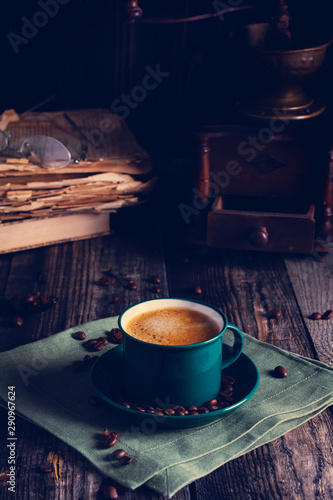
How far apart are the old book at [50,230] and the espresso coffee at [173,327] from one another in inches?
28.7

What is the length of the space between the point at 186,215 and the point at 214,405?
2.69ft

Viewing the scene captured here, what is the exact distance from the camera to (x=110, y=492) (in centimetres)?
95

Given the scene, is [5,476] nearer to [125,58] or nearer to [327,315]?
[327,315]

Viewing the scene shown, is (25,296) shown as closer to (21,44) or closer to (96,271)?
(96,271)

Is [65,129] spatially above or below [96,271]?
above

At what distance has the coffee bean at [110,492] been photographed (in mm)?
947

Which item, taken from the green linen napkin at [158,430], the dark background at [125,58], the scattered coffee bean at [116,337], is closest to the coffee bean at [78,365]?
the green linen napkin at [158,430]

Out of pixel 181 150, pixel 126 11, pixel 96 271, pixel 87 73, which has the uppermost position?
pixel 126 11

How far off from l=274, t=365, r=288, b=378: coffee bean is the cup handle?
0.10 m

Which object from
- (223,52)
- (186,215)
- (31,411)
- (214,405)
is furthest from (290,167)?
(31,411)

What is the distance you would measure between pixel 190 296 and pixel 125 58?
33.8 inches

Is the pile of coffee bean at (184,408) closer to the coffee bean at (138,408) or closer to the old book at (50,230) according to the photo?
the coffee bean at (138,408)

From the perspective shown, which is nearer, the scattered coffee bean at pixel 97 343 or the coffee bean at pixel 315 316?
the scattered coffee bean at pixel 97 343

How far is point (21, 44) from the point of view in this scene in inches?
76.4
